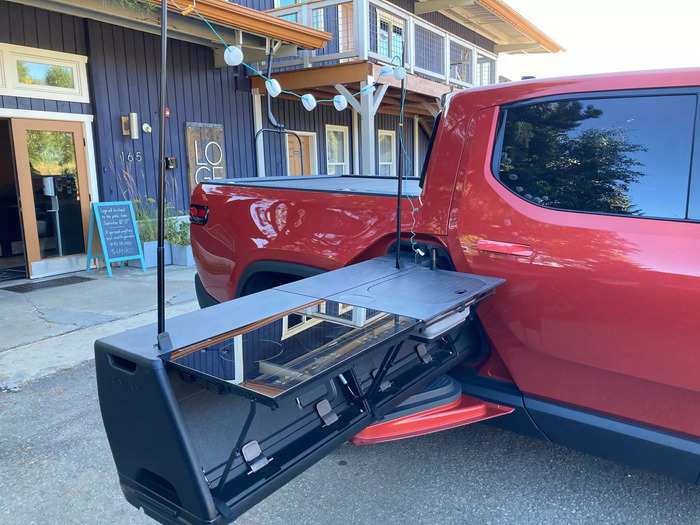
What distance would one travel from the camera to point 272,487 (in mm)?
1672

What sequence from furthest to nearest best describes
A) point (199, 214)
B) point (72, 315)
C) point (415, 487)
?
point (72, 315) < point (199, 214) < point (415, 487)

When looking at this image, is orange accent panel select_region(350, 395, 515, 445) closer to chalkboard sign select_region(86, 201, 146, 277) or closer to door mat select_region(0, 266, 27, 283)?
chalkboard sign select_region(86, 201, 146, 277)

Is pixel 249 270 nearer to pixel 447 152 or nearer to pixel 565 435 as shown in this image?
pixel 447 152

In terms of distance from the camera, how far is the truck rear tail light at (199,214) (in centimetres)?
345

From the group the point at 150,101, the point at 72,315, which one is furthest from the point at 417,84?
the point at 72,315

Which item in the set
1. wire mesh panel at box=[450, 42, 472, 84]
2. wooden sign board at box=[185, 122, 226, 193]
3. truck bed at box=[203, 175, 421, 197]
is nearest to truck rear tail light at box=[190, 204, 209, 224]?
truck bed at box=[203, 175, 421, 197]

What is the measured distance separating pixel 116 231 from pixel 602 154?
6.95 m

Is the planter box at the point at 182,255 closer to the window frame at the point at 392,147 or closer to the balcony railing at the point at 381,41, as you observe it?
the balcony railing at the point at 381,41

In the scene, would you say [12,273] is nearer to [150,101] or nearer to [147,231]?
[147,231]

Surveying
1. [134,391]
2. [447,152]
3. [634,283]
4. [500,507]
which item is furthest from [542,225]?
[134,391]

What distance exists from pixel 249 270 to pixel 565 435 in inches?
73.0

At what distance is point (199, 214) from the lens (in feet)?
11.5

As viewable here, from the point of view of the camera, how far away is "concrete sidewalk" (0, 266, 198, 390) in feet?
14.0

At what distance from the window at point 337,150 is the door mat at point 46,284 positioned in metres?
6.45
